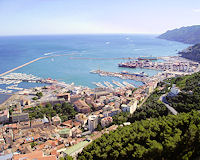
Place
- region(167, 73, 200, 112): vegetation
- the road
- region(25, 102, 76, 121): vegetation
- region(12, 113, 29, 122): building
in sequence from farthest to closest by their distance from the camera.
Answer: region(25, 102, 76, 121): vegetation → region(12, 113, 29, 122): building → the road → region(167, 73, 200, 112): vegetation

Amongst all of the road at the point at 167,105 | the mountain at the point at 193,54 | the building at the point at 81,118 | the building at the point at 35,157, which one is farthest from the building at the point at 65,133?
the mountain at the point at 193,54

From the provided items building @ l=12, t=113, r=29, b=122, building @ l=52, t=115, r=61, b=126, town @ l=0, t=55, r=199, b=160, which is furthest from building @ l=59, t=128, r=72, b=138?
building @ l=12, t=113, r=29, b=122

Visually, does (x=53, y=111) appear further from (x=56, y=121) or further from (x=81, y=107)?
(x=81, y=107)

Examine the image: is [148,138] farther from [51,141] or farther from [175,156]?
[51,141]

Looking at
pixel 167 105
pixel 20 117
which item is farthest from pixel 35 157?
pixel 167 105

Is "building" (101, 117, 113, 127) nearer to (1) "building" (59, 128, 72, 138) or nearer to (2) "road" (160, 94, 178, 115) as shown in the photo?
(1) "building" (59, 128, 72, 138)

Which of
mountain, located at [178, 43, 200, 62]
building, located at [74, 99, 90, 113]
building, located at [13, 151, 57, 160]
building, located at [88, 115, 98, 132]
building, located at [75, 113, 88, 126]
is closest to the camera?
building, located at [13, 151, 57, 160]
